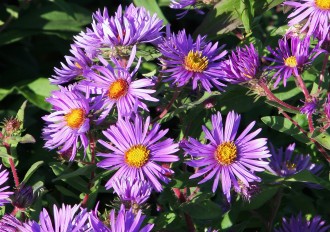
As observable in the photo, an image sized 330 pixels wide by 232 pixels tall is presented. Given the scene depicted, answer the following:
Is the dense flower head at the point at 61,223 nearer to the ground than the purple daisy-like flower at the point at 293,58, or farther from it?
nearer to the ground

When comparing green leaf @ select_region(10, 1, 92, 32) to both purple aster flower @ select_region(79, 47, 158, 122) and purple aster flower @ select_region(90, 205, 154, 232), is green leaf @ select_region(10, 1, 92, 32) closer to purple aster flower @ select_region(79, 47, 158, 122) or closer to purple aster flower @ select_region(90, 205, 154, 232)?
purple aster flower @ select_region(79, 47, 158, 122)

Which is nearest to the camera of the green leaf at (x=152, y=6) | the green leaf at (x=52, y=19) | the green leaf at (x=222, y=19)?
the green leaf at (x=222, y=19)

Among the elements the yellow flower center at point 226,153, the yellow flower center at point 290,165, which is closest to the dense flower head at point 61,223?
the yellow flower center at point 226,153

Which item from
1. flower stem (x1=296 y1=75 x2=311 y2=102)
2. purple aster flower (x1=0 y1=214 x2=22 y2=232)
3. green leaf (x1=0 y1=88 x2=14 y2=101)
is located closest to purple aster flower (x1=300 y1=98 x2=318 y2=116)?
flower stem (x1=296 y1=75 x2=311 y2=102)

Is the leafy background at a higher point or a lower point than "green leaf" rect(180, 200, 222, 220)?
higher

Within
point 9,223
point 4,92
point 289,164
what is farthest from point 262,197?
point 4,92

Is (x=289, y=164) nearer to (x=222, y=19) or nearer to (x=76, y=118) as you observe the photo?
(x=222, y=19)

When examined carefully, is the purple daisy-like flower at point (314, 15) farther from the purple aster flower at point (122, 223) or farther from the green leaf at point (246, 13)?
the purple aster flower at point (122, 223)
